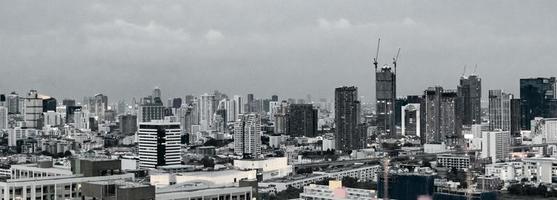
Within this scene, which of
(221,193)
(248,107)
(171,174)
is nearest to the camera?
(221,193)

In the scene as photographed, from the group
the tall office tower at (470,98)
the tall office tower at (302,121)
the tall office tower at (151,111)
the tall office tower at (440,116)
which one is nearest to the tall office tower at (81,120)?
→ the tall office tower at (151,111)

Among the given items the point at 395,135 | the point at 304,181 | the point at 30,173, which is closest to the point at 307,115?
the point at 395,135

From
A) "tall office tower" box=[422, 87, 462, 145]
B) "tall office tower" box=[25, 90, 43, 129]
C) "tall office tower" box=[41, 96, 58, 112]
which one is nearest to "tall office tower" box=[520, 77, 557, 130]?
"tall office tower" box=[422, 87, 462, 145]

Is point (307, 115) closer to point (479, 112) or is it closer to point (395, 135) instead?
point (395, 135)

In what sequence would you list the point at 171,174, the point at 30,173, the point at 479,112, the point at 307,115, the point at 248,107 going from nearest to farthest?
1. the point at 30,173
2. the point at 171,174
3. the point at 307,115
4. the point at 479,112
5. the point at 248,107

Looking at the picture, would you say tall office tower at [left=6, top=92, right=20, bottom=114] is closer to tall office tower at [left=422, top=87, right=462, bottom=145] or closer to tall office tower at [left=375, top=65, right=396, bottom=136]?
tall office tower at [left=375, top=65, right=396, bottom=136]

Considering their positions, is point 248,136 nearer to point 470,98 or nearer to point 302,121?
point 302,121

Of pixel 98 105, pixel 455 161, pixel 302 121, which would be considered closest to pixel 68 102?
pixel 98 105
